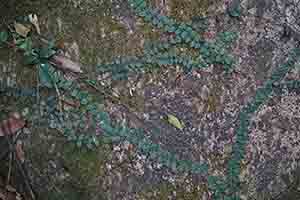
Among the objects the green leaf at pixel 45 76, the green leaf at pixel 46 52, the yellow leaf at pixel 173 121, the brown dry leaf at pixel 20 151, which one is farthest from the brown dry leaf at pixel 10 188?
the yellow leaf at pixel 173 121

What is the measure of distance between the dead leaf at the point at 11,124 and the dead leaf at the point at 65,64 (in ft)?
0.98

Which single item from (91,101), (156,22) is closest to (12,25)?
(91,101)

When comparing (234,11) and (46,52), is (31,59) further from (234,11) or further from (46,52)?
(234,11)

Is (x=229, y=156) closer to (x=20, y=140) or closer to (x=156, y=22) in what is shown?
(x=156, y=22)

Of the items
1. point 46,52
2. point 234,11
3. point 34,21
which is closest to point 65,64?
point 46,52

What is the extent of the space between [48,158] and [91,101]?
0.33 metres

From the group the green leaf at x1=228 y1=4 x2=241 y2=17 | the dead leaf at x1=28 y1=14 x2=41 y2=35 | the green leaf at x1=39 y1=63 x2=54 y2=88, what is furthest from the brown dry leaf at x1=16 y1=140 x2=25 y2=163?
the green leaf at x1=228 y1=4 x2=241 y2=17

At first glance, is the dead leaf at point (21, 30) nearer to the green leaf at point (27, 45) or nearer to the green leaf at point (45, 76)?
the green leaf at point (27, 45)

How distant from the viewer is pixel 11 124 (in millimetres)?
2396

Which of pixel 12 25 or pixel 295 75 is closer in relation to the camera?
pixel 12 25

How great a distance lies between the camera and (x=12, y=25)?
2.35 meters

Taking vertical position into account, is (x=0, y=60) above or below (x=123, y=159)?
above

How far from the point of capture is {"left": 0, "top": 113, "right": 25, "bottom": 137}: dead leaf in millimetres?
2393

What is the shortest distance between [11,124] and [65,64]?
38 centimetres
